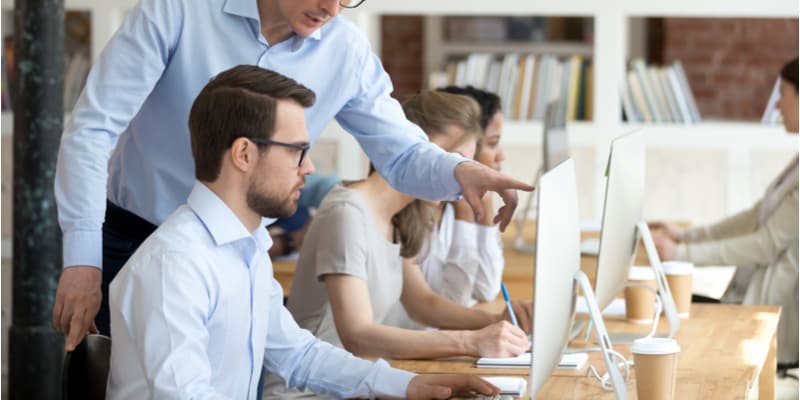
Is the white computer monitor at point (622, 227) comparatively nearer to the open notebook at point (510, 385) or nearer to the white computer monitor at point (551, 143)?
the open notebook at point (510, 385)

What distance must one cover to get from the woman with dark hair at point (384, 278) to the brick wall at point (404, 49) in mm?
5129

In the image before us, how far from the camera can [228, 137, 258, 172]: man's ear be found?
183cm

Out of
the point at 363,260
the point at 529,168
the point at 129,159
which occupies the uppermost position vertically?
the point at 129,159

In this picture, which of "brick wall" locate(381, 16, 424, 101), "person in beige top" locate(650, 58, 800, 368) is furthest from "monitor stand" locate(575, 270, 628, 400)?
"brick wall" locate(381, 16, 424, 101)

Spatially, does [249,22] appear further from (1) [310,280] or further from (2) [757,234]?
(2) [757,234]

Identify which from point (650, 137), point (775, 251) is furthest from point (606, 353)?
point (650, 137)

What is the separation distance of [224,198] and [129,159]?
0.51 m

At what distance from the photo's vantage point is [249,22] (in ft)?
7.43

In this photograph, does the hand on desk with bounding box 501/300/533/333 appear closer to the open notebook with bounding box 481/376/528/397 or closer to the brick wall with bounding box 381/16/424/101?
the open notebook with bounding box 481/376/528/397

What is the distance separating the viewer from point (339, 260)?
2.49 meters

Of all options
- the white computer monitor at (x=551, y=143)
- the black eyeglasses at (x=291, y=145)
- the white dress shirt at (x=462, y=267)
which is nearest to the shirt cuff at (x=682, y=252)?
the white computer monitor at (x=551, y=143)

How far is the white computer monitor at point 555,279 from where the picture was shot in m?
1.72

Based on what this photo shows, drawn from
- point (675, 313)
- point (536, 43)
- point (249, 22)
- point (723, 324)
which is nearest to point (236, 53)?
point (249, 22)

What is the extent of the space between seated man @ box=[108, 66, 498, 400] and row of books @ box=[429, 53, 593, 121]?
3.02m
